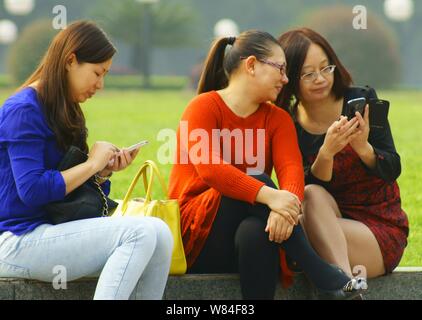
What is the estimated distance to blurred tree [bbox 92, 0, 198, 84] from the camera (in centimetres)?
4169

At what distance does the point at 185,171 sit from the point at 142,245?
21.2 inches

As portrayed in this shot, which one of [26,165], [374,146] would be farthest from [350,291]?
[26,165]

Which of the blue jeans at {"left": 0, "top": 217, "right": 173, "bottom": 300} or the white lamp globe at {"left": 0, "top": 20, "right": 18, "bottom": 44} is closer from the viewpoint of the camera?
the blue jeans at {"left": 0, "top": 217, "right": 173, "bottom": 300}

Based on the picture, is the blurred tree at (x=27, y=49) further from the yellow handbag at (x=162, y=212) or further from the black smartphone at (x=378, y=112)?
the yellow handbag at (x=162, y=212)

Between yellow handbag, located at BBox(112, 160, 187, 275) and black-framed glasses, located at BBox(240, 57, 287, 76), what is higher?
black-framed glasses, located at BBox(240, 57, 287, 76)

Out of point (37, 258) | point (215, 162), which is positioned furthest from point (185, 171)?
point (37, 258)

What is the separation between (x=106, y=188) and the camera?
3.46 m

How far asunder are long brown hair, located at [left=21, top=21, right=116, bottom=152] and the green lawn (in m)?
1.80

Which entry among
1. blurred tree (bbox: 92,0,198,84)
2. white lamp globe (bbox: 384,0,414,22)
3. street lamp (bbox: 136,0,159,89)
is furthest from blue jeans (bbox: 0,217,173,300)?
white lamp globe (bbox: 384,0,414,22)

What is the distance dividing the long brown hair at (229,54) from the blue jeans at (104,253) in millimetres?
742

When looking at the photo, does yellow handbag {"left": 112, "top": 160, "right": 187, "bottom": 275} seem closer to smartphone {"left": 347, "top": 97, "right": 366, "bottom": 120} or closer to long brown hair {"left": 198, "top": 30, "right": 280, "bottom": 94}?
long brown hair {"left": 198, "top": 30, "right": 280, "bottom": 94}

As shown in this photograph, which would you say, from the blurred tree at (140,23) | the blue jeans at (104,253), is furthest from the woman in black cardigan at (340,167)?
the blurred tree at (140,23)

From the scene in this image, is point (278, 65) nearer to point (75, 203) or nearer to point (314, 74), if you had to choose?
point (314, 74)
